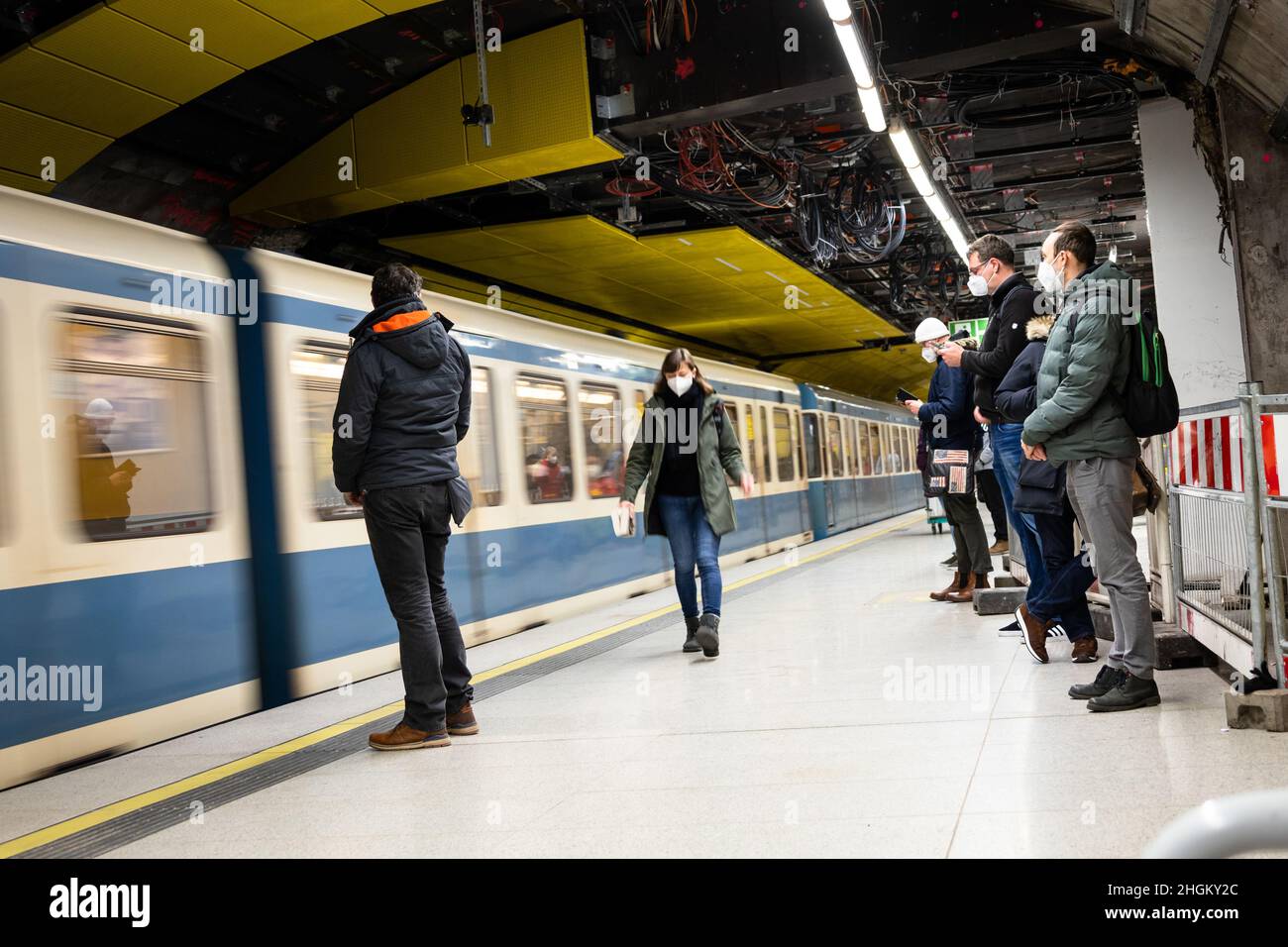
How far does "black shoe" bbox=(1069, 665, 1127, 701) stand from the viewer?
4.67 meters

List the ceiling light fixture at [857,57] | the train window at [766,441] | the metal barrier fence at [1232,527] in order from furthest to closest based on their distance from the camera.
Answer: the train window at [766,441], the ceiling light fixture at [857,57], the metal barrier fence at [1232,527]

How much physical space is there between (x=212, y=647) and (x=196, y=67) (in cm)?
475

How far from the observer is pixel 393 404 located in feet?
15.9


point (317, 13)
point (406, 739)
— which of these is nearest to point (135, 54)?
point (317, 13)

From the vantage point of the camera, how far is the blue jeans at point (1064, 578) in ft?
17.8

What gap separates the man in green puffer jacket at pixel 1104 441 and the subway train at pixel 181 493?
3.88 m

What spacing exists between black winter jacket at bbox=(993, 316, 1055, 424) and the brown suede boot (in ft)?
10.9

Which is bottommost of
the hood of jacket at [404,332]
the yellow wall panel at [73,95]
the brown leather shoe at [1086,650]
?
the brown leather shoe at [1086,650]

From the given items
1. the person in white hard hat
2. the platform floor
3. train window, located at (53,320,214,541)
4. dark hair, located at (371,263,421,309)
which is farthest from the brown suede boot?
train window, located at (53,320,214,541)

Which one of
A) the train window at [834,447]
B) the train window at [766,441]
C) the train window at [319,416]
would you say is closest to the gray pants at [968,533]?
the train window at [319,416]

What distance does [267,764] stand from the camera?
15.5ft

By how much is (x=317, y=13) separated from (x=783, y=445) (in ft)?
34.2

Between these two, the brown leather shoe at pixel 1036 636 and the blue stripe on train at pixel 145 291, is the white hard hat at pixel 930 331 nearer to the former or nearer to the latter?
the brown leather shoe at pixel 1036 636
